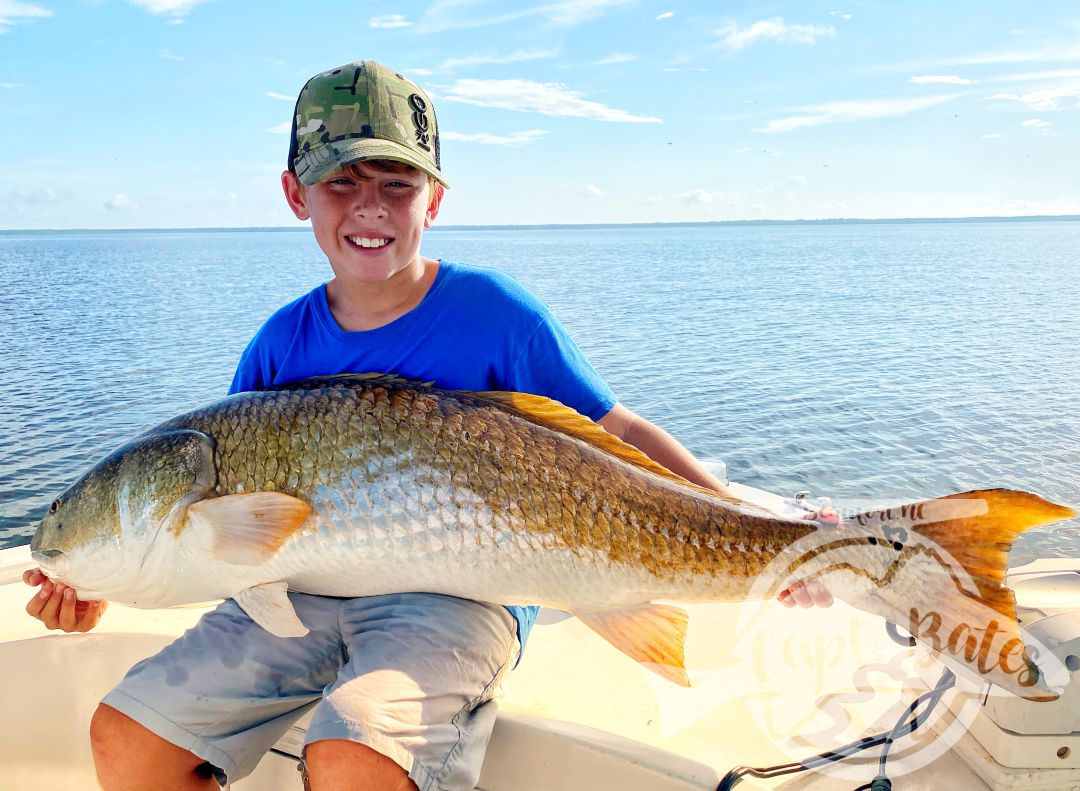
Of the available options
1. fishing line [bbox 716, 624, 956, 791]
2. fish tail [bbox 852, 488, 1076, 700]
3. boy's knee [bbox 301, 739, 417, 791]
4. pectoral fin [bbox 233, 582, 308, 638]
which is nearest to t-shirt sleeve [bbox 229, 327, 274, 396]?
pectoral fin [bbox 233, 582, 308, 638]

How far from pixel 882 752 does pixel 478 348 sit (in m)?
1.71

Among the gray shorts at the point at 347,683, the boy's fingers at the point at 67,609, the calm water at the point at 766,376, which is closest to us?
the gray shorts at the point at 347,683

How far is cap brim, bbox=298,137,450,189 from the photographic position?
267 centimetres

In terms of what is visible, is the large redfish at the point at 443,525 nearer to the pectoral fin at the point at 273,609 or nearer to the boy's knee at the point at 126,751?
the pectoral fin at the point at 273,609

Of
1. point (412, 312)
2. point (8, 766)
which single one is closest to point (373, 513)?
point (412, 312)

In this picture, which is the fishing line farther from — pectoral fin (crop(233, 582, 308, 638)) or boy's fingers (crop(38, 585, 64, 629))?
boy's fingers (crop(38, 585, 64, 629))

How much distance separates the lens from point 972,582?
82.2 inches

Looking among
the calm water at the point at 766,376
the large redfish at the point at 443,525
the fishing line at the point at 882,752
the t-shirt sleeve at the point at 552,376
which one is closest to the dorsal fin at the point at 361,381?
the large redfish at the point at 443,525

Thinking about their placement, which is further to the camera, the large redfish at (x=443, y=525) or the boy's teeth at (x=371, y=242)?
the boy's teeth at (x=371, y=242)

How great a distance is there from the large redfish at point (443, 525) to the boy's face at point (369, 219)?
487mm

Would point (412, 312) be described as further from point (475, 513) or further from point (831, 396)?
point (831, 396)

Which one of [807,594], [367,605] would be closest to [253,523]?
[367,605]

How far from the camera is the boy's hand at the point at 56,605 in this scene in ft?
8.48

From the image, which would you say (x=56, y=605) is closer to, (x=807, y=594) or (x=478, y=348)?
(x=478, y=348)
